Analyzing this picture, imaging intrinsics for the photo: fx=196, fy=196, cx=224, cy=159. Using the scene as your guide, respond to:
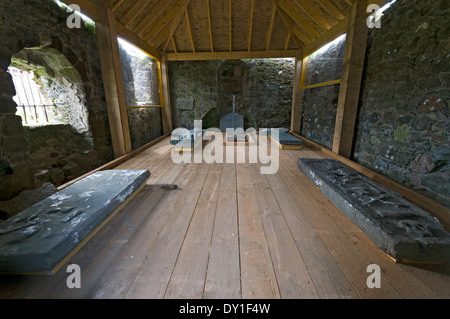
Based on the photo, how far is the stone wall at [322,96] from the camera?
Result: 13.1ft

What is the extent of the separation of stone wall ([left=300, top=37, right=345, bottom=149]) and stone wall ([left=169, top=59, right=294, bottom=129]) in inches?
50.4

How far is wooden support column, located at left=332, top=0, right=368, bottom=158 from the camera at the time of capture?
119 inches

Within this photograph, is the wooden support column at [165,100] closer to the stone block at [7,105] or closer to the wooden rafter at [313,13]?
the wooden rafter at [313,13]

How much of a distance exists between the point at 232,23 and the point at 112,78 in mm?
3232

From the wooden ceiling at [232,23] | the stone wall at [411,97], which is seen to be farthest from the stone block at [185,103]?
the stone wall at [411,97]

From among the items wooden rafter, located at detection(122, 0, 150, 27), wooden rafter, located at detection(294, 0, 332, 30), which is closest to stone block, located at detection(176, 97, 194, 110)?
wooden rafter, located at detection(122, 0, 150, 27)

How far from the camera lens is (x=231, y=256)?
4.32 ft

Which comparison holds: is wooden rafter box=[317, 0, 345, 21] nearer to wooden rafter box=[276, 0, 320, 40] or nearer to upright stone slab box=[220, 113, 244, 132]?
wooden rafter box=[276, 0, 320, 40]

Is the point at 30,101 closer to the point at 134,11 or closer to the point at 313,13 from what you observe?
the point at 134,11

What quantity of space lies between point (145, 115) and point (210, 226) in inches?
170

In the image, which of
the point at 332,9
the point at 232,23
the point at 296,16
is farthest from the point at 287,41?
the point at 332,9

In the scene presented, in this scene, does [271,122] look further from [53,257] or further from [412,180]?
[53,257]
